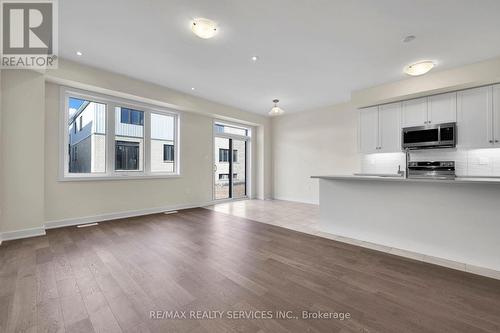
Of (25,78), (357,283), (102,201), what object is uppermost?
(25,78)

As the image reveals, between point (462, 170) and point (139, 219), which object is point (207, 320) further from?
point (462, 170)

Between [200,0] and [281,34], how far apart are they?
116 cm

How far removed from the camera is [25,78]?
10.9 feet

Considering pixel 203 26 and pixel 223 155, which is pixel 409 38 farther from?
pixel 223 155

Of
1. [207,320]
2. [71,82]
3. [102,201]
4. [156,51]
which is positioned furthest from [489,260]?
[71,82]

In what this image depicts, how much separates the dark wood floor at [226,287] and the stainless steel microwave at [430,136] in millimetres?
2820

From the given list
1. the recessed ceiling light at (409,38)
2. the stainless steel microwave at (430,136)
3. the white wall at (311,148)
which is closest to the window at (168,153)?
the white wall at (311,148)

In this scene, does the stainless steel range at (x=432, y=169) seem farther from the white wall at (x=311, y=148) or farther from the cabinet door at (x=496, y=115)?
the white wall at (x=311, y=148)

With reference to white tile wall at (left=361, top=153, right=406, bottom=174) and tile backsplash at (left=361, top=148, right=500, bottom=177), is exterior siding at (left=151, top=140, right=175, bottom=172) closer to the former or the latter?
white tile wall at (left=361, top=153, right=406, bottom=174)

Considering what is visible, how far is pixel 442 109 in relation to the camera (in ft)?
13.6

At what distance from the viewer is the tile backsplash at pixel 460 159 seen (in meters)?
3.95

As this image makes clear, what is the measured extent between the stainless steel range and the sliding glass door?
16.2 feet

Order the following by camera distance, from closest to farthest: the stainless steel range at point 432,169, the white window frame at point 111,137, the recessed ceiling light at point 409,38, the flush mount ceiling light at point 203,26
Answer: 1. the flush mount ceiling light at point 203,26
2. the recessed ceiling light at point 409,38
3. the white window frame at point 111,137
4. the stainless steel range at point 432,169

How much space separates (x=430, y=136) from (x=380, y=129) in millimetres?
944
